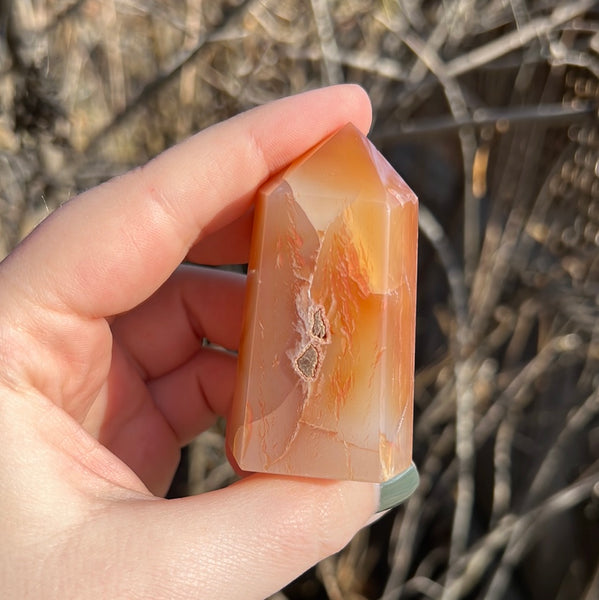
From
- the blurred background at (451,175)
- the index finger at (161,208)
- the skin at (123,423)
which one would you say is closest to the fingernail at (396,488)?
the skin at (123,423)

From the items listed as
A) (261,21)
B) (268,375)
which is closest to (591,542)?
(268,375)

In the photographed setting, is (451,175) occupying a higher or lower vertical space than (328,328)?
lower

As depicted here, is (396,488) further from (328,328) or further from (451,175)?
(451,175)

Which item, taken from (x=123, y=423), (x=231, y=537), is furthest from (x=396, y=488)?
(x=123, y=423)

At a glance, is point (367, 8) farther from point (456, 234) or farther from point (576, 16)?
point (456, 234)

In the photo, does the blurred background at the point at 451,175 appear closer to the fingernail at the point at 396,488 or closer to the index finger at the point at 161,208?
the index finger at the point at 161,208

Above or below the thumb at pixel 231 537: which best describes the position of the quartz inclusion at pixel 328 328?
above
